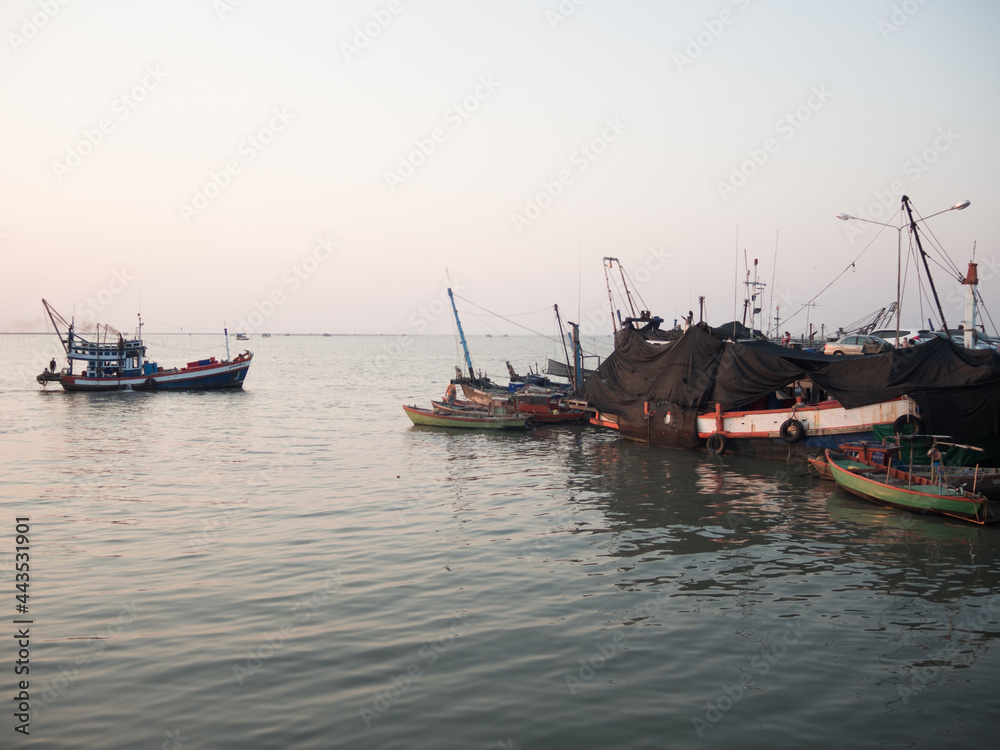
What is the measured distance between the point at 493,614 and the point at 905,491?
1319cm

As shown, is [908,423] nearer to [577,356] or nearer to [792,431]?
[792,431]

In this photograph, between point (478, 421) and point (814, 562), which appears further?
point (478, 421)

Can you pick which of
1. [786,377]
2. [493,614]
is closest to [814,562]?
[493,614]

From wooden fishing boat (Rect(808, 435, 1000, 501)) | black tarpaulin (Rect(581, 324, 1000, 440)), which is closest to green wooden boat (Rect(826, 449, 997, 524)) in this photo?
wooden fishing boat (Rect(808, 435, 1000, 501))

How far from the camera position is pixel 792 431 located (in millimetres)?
28172

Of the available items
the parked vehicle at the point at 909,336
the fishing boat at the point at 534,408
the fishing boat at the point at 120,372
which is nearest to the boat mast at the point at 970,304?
the parked vehicle at the point at 909,336

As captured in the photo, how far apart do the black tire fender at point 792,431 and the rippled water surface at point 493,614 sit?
248 centimetres

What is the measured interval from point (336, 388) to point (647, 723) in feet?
232

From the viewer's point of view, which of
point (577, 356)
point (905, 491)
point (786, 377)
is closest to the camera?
point (905, 491)

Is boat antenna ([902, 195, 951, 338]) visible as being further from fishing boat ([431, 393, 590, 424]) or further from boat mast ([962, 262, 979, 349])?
fishing boat ([431, 393, 590, 424])

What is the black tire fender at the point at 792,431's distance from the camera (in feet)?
92.0

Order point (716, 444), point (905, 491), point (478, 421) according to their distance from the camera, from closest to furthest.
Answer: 1. point (905, 491)
2. point (716, 444)
3. point (478, 421)

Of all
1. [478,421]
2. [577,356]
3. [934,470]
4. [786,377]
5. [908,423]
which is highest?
[577,356]

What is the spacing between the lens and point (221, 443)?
34969mm
